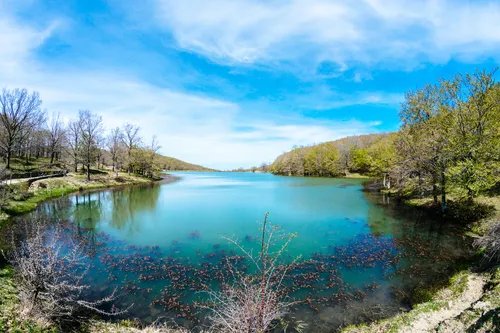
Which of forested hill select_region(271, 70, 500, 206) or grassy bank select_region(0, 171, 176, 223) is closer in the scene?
forested hill select_region(271, 70, 500, 206)

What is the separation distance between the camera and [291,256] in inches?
498

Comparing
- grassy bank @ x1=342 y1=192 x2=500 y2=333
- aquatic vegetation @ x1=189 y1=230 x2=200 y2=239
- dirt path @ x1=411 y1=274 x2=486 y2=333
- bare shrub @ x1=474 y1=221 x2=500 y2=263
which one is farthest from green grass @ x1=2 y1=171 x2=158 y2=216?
bare shrub @ x1=474 y1=221 x2=500 y2=263

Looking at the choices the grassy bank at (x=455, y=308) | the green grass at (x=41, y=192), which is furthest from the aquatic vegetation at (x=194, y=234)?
the green grass at (x=41, y=192)

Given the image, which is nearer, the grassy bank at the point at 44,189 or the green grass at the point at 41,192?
the grassy bank at the point at 44,189

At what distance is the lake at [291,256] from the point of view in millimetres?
8117

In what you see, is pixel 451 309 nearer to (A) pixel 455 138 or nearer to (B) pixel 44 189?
(A) pixel 455 138

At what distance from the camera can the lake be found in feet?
26.6

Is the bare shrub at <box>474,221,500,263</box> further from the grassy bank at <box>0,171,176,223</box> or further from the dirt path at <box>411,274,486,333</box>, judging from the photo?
the grassy bank at <box>0,171,176,223</box>

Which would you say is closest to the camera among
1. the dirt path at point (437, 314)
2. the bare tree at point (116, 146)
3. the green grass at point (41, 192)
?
the dirt path at point (437, 314)

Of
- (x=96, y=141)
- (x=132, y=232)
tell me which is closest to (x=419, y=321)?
(x=132, y=232)

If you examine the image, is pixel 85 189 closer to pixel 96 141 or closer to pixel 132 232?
pixel 96 141

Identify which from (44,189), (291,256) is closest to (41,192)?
(44,189)

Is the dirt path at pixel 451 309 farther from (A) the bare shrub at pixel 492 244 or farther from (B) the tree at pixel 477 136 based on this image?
(B) the tree at pixel 477 136

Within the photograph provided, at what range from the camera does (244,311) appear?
455 centimetres
